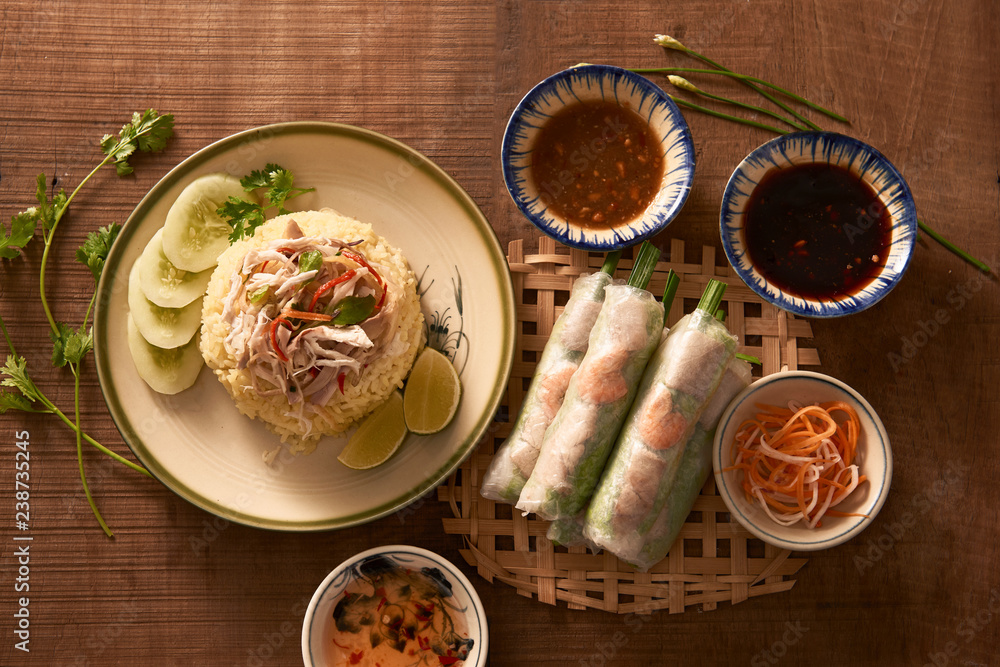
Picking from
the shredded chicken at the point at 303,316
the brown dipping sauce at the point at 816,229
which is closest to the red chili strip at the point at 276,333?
the shredded chicken at the point at 303,316

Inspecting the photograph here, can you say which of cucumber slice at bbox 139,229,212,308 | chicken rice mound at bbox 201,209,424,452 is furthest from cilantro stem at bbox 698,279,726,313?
cucumber slice at bbox 139,229,212,308

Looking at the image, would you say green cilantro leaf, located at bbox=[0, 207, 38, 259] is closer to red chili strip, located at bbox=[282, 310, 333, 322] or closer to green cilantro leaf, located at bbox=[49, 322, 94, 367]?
green cilantro leaf, located at bbox=[49, 322, 94, 367]

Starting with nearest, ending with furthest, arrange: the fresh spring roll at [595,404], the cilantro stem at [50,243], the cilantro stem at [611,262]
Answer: the fresh spring roll at [595,404] → the cilantro stem at [611,262] → the cilantro stem at [50,243]

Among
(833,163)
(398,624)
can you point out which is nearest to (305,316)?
(398,624)

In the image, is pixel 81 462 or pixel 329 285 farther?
pixel 81 462

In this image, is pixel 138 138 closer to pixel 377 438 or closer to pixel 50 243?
pixel 50 243

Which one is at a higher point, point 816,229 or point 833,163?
point 833,163

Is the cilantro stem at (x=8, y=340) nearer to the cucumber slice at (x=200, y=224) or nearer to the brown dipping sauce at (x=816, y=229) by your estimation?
the cucumber slice at (x=200, y=224)
